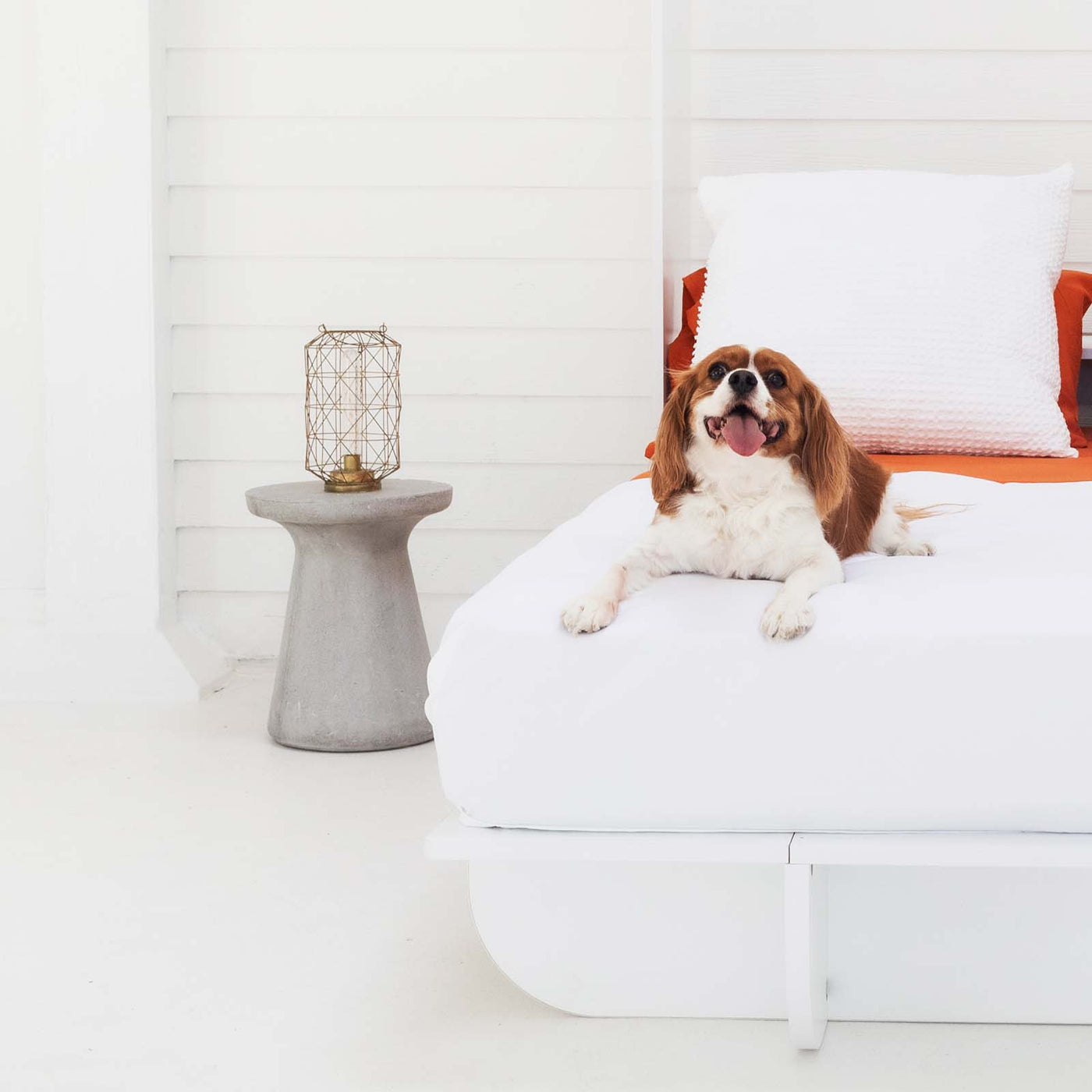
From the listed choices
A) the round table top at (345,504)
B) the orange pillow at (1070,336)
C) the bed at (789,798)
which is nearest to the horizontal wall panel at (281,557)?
the round table top at (345,504)

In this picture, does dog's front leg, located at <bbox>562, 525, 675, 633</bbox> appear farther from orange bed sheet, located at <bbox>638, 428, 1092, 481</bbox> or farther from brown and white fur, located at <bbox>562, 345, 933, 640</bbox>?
orange bed sheet, located at <bbox>638, 428, 1092, 481</bbox>

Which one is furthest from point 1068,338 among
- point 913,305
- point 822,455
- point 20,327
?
point 20,327

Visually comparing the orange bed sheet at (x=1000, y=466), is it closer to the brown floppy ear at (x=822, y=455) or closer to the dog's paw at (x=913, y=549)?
the dog's paw at (x=913, y=549)

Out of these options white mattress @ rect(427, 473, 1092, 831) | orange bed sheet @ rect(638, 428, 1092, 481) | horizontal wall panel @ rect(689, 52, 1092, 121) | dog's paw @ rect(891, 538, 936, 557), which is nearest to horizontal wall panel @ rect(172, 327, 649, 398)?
horizontal wall panel @ rect(689, 52, 1092, 121)

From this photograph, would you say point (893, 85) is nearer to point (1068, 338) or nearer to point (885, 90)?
point (885, 90)

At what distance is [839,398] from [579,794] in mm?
1068

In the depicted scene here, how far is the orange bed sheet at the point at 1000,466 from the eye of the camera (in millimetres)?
2021

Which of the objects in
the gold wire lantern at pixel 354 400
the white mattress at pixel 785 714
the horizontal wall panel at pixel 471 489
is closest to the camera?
the white mattress at pixel 785 714

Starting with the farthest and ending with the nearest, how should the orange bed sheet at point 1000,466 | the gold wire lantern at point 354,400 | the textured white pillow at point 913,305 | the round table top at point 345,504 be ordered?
1. the gold wire lantern at point 354,400
2. the round table top at point 345,504
3. the textured white pillow at point 913,305
4. the orange bed sheet at point 1000,466

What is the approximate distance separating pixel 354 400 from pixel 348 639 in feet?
2.08

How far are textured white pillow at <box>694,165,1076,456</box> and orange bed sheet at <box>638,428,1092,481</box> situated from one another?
0.03 m

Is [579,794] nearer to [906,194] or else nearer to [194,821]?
[194,821]

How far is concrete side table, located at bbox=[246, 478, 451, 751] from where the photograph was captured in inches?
97.1

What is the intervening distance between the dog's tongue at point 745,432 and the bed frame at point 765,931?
38cm
